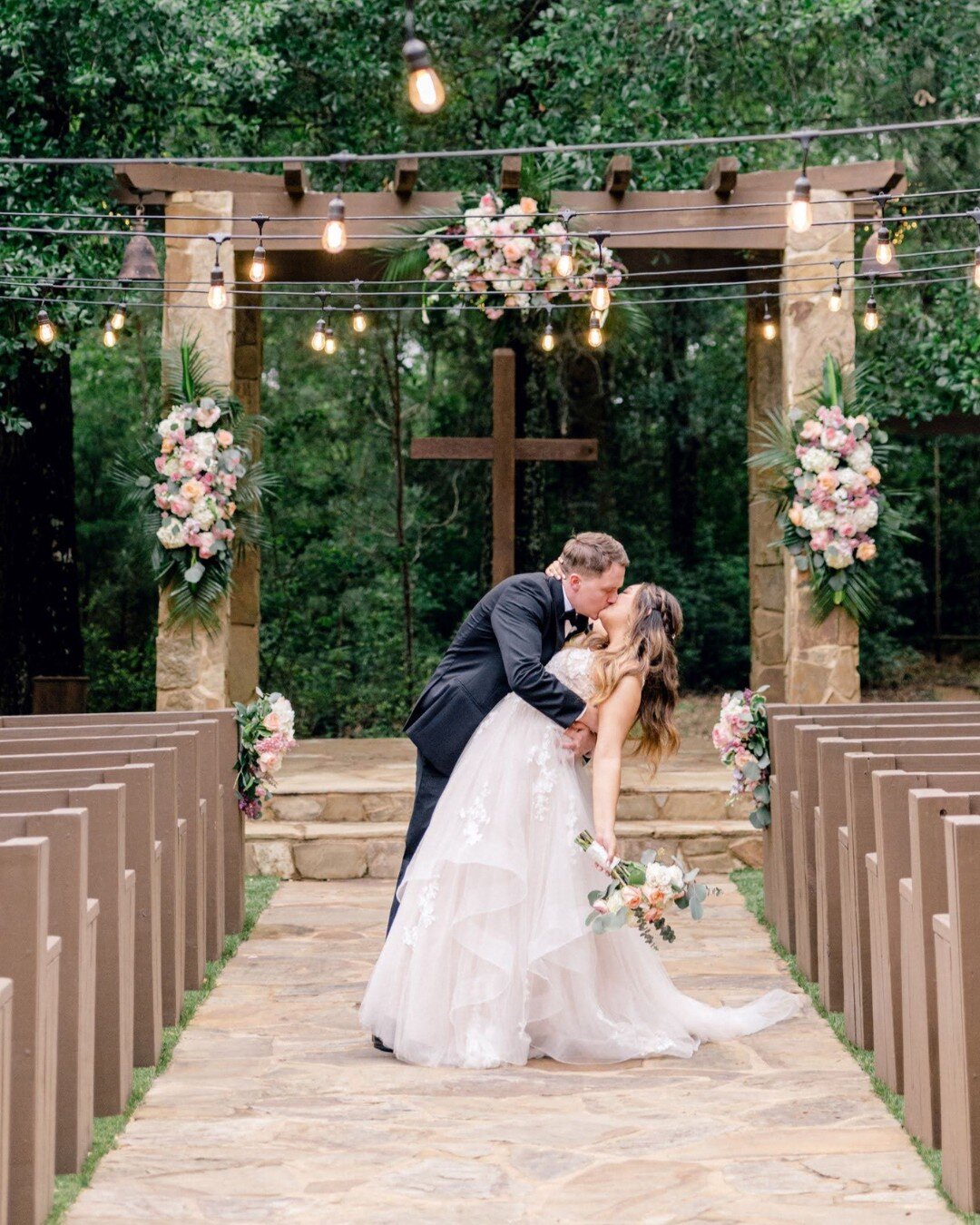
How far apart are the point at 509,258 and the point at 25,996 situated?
6.92 m

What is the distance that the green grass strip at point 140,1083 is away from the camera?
12.4 ft

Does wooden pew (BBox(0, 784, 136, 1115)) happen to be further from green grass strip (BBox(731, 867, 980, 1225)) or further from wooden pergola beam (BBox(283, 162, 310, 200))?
wooden pergola beam (BBox(283, 162, 310, 200))

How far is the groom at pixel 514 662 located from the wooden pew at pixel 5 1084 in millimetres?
2222

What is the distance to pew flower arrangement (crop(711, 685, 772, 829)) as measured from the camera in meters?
7.23

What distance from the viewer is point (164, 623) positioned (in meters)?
9.42

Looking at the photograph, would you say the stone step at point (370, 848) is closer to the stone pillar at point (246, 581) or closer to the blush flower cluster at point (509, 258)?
the stone pillar at point (246, 581)

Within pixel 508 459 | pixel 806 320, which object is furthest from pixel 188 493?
pixel 806 320

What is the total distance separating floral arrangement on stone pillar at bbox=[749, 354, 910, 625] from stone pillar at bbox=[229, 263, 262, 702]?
3.90 metres

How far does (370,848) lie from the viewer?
29.3 feet

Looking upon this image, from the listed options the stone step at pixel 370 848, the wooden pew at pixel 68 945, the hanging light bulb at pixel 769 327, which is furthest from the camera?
the hanging light bulb at pixel 769 327

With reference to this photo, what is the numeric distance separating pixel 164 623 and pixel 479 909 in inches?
195

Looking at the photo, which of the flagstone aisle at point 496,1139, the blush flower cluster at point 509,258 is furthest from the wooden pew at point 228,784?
the blush flower cluster at point 509,258

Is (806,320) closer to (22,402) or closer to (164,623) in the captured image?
(164,623)

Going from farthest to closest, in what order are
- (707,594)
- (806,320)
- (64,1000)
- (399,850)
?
1. (707,594)
2. (806,320)
3. (399,850)
4. (64,1000)
